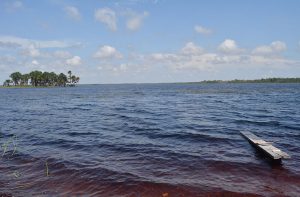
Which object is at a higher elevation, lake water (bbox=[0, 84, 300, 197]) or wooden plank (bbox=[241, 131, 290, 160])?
wooden plank (bbox=[241, 131, 290, 160])

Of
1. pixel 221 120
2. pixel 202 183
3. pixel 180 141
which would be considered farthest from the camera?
pixel 221 120

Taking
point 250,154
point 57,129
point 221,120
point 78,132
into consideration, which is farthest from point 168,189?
point 221,120

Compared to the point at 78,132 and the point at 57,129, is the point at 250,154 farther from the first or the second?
the point at 57,129

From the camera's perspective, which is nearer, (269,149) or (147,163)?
(147,163)

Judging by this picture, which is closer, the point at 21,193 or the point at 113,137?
the point at 21,193

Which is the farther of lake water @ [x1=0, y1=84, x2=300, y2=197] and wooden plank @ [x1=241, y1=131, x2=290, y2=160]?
wooden plank @ [x1=241, y1=131, x2=290, y2=160]

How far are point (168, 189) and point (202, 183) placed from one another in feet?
5.53

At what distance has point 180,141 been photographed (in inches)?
854

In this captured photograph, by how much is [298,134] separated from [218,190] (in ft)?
46.7

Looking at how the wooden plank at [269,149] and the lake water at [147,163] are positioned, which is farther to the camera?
the wooden plank at [269,149]

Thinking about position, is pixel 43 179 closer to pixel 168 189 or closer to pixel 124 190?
pixel 124 190

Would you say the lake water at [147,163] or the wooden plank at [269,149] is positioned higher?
the wooden plank at [269,149]

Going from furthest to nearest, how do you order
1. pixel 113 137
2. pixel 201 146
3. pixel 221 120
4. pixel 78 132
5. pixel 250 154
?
pixel 221 120
pixel 78 132
pixel 113 137
pixel 201 146
pixel 250 154

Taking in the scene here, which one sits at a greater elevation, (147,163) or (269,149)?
(269,149)
